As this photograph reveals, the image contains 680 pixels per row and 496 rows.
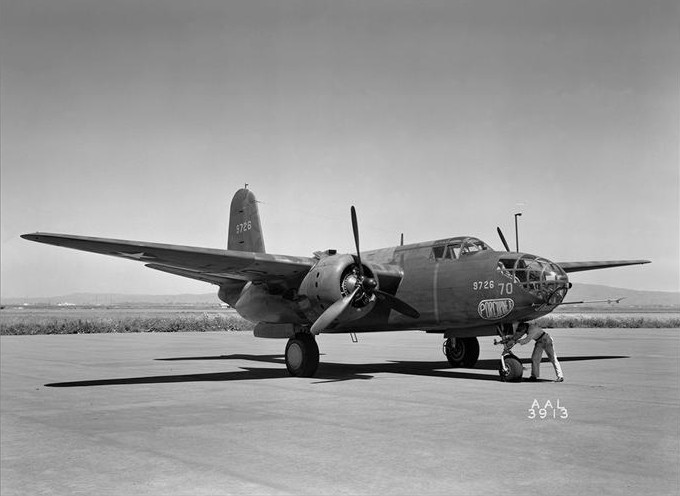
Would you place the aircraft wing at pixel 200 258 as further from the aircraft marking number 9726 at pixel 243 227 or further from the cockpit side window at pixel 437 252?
→ the aircraft marking number 9726 at pixel 243 227

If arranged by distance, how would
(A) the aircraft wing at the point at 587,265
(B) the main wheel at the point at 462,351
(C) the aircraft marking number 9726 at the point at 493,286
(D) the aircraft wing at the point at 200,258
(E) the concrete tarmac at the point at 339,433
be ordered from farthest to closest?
1. (A) the aircraft wing at the point at 587,265
2. (B) the main wheel at the point at 462,351
3. (C) the aircraft marking number 9726 at the point at 493,286
4. (D) the aircraft wing at the point at 200,258
5. (E) the concrete tarmac at the point at 339,433

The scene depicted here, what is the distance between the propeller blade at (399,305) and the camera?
17531 millimetres

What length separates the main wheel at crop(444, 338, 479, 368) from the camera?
65.8ft

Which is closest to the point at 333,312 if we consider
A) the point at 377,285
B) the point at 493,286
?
the point at 377,285

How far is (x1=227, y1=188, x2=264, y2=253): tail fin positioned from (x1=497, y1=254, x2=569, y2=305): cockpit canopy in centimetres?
1060

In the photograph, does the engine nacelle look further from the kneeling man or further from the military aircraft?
the kneeling man

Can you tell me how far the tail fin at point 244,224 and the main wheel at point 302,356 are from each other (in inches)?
261

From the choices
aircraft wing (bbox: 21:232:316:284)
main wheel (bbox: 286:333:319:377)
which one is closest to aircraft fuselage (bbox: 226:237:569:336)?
main wheel (bbox: 286:333:319:377)

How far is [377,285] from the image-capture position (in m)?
17.0

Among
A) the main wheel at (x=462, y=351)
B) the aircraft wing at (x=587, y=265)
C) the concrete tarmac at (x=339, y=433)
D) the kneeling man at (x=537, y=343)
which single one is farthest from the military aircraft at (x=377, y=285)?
the aircraft wing at (x=587, y=265)

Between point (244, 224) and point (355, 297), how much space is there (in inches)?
356

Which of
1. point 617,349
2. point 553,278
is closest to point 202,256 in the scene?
point 553,278

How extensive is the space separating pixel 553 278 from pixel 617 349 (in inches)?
562

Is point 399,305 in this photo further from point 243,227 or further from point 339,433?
point 243,227
